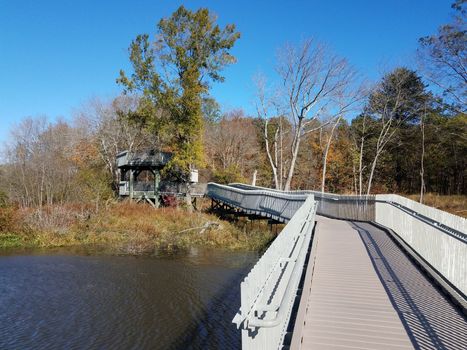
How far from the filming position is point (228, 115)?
5850 centimetres

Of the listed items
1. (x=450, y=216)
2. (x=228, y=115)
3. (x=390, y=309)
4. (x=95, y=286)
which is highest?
(x=228, y=115)

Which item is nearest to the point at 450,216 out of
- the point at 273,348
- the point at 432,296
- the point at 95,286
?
the point at 432,296

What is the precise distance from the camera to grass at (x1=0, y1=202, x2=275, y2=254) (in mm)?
20078

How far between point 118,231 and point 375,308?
18.6 m

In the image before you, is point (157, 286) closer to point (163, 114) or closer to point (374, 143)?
point (163, 114)

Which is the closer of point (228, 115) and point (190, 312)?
point (190, 312)

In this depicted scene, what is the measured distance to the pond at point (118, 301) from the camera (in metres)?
8.78

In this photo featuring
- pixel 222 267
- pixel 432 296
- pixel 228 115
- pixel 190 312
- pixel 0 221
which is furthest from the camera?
pixel 228 115

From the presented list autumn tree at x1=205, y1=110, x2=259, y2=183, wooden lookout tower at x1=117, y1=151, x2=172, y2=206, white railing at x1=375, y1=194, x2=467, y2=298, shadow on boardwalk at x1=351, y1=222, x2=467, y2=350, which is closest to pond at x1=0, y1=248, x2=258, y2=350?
shadow on boardwalk at x1=351, y1=222, x2=467, y2=350

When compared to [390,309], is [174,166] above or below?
above

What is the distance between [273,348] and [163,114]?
88.0 feet

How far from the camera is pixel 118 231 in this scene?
2234 centimetres

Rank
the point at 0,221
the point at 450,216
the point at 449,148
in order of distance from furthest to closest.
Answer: the point at 449,148 → the point at 0,221 → the point at 450,216

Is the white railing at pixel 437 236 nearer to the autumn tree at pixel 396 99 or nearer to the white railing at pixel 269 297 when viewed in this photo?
the white railing at pixel 269 297
